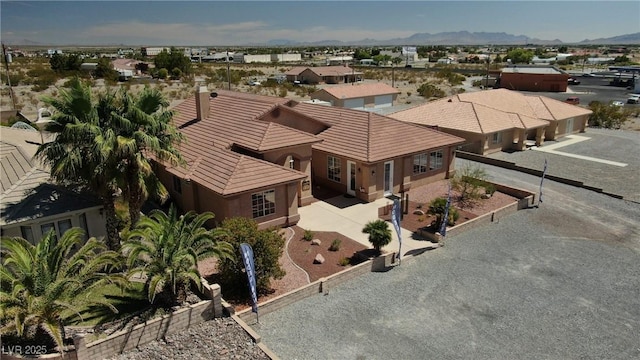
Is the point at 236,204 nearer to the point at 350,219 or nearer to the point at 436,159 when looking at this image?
the point at 350,219

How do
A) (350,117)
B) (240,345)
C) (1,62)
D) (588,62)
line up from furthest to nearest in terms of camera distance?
(588,62)
(1,62)
(350,117)
(240,345)

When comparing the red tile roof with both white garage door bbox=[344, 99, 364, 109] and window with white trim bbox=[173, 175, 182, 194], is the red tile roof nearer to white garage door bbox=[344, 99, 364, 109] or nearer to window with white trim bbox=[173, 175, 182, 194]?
window with white trim bbox=[173, 175, 182, 194]

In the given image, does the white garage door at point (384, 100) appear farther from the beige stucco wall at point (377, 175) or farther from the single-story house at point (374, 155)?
the beige stucco wall at point (377, 175)

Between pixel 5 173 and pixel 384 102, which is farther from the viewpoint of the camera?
pixel 384 102

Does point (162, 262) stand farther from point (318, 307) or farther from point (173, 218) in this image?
point (318, 307)

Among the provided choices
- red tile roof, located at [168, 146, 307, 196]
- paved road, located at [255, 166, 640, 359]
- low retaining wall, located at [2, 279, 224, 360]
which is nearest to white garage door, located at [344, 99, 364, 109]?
red tile roof, located at [168, 146, 307, 196]

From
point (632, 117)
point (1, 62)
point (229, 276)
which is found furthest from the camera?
point (1, 62)

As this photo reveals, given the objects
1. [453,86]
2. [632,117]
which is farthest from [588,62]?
[632,117]
